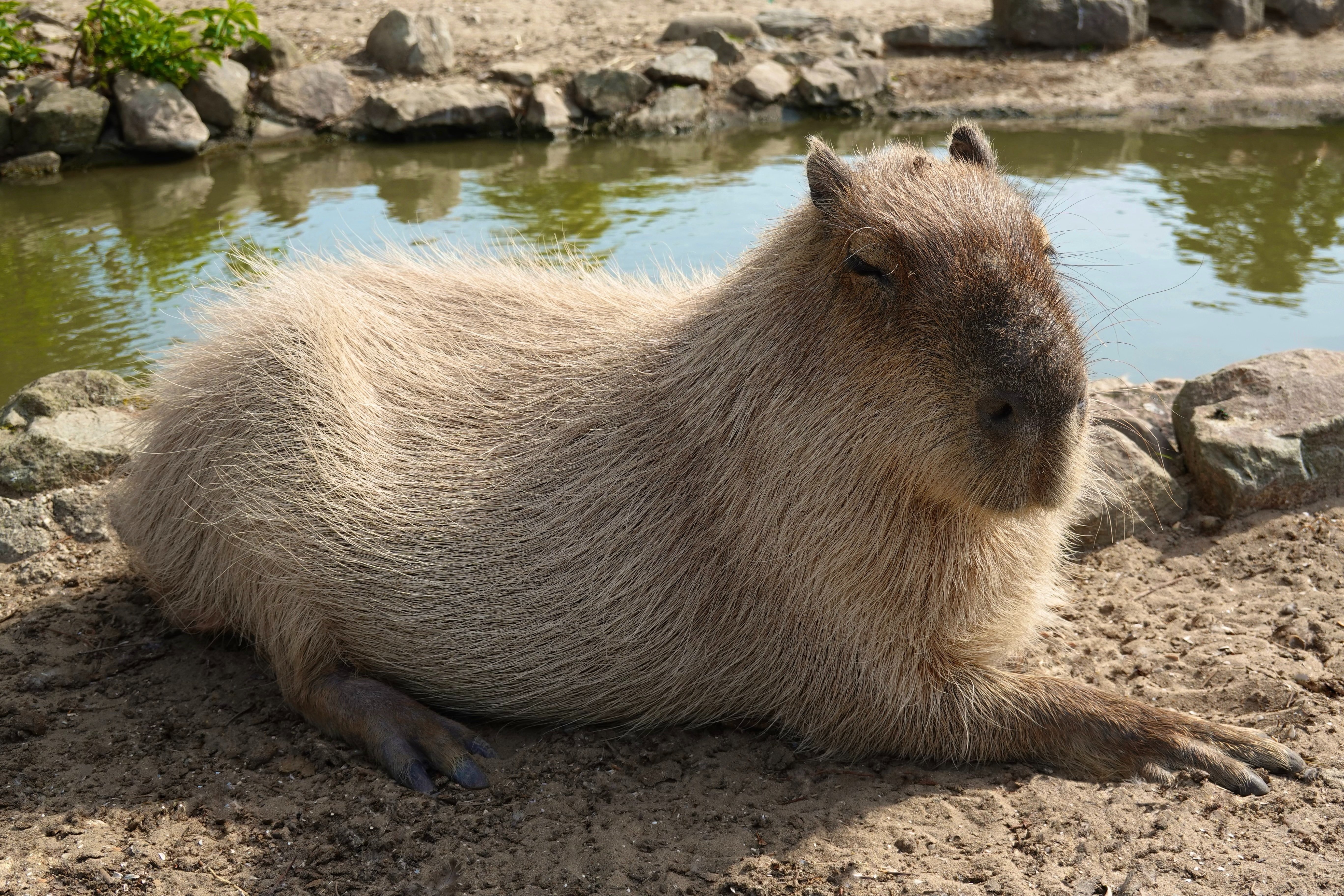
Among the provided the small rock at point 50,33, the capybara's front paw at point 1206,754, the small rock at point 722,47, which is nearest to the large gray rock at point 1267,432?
the capybara's front paw at point 1206,754

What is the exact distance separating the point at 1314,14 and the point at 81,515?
42.6ft

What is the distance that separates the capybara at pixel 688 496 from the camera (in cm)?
254

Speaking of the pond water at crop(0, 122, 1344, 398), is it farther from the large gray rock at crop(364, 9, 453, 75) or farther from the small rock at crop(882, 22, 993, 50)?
the small rock at crop(882, 22, 993, 50)

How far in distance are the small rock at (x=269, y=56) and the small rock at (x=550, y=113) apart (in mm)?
2298

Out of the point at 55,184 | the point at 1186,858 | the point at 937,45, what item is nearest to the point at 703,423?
the point at 1186,858

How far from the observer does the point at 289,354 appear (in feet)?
10.8

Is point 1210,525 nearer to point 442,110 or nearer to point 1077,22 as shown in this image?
point 442,110

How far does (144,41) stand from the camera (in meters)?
9.66

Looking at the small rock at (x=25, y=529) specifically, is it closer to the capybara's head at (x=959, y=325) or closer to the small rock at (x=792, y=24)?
the capybara's head at (x=959, y=325)

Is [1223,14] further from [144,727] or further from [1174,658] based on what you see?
[144,727]

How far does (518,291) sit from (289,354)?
0.71 metres

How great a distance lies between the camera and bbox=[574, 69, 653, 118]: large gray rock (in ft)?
35.2

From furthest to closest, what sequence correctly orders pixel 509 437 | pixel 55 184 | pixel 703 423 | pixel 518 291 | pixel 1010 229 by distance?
pixel 55 184 → pixel 518 291 → pixel 509 437 → pixel 703 423 → pixel 1010 229

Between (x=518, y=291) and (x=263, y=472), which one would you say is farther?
(x=518, y=291)
